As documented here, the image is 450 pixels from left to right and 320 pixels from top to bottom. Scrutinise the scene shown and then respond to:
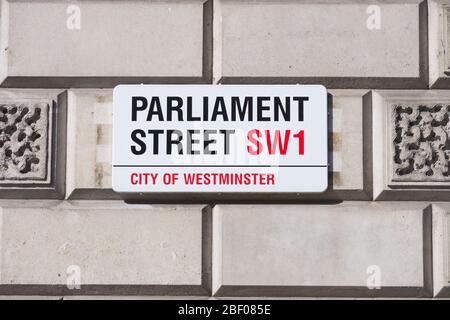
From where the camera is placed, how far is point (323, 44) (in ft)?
11.4

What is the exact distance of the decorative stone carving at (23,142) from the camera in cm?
344

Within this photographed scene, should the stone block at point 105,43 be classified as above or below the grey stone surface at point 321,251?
above

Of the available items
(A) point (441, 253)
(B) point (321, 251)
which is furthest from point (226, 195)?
(A) point (441, 253)

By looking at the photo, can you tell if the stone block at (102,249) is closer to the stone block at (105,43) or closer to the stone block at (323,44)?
the stone block at (105,43)

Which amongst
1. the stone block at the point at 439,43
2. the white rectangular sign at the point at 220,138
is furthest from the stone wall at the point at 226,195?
the white rectangular sign at the point at 220,138

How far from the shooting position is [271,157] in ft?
11.0

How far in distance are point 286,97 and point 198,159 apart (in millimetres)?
603

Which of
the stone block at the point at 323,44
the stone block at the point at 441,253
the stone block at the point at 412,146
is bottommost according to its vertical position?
the stone block at the point at 441,253

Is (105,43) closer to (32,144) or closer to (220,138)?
(32,144)

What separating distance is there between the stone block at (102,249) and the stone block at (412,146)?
109cm

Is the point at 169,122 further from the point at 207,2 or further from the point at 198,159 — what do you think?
the point at 207,2

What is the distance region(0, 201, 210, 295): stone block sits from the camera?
135 inches

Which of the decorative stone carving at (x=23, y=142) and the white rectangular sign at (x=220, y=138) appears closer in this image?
the white rectangular sign at (x=220, y=138)

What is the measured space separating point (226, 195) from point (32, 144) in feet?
3.79
